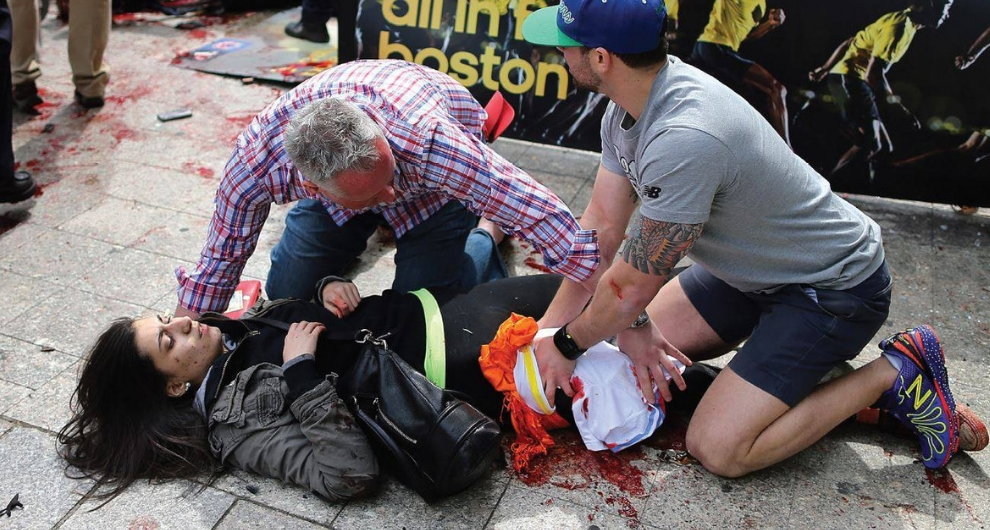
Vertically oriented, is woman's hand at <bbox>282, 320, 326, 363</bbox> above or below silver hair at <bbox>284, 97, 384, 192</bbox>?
below

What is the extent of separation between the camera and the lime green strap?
9.39 feet

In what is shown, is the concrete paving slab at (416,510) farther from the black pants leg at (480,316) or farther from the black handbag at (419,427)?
the black pants leg at (480,316)

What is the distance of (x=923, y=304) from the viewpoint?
3748mm

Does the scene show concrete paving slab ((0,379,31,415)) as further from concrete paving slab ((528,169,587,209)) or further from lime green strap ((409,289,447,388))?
concrete paving slab ((528,169,587,209))

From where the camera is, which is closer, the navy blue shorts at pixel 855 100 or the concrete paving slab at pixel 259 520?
the concrete paving slab at pixel 259 520

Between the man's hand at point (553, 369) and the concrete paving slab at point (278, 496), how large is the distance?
73cm

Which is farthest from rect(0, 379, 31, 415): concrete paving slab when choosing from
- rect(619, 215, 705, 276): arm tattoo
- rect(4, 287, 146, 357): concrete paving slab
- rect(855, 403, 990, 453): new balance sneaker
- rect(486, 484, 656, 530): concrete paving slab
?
rect(855, 403, 990, 453): new balance sneaker

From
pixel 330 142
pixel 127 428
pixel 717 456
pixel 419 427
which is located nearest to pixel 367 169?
pixel 330 142

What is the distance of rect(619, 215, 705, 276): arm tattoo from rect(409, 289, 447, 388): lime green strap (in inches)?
27.8

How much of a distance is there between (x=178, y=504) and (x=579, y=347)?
130cm

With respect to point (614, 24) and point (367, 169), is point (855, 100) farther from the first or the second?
point (367, 169)

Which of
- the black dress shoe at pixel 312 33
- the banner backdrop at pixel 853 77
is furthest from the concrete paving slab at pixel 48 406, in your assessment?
the black dress shoe at pixel 312 33

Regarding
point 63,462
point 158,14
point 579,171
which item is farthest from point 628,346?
point 158,14

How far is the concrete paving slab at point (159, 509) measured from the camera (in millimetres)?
2557
